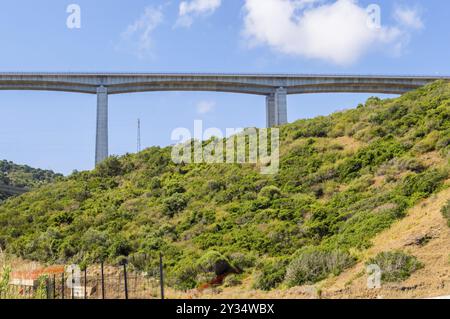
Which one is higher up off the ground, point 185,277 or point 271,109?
point 271,109

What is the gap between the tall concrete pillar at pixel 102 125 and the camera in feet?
180

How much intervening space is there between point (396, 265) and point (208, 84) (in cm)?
4690

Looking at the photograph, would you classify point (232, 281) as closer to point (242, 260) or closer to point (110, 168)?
point (242, 260)

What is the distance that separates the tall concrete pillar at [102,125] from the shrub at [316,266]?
38.7 metres

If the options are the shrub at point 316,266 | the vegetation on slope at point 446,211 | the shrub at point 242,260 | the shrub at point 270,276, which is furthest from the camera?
the shrub at point 242,260

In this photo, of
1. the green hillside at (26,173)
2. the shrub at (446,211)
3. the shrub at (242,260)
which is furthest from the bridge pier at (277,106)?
the green hillside at (26,173)

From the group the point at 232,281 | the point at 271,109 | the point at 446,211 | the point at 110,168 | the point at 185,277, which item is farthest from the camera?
the point at 271,109

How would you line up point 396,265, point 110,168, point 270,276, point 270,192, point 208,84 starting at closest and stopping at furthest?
point 396,265, point 270,276, point 270,192, point 110,168, point 208,84

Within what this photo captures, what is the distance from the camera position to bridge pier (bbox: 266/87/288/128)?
60125 millimetres

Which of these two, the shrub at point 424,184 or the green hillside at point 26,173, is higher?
the green hillside at point 26,173

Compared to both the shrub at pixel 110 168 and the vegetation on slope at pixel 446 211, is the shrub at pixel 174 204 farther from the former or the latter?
the vegetation on slope at pixel 446 211

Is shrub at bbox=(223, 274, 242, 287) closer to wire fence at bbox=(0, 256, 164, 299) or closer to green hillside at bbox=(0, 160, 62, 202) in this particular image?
wire fence at bbox=(0, 256, 164, 299)

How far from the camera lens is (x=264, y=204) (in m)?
30.0

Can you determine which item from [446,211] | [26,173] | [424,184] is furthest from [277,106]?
[26,173]
